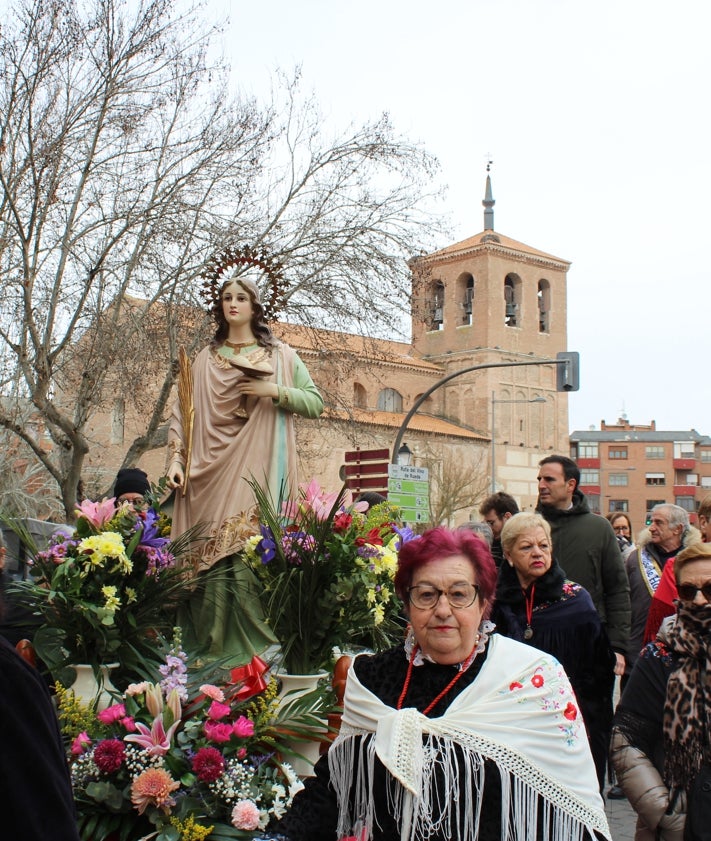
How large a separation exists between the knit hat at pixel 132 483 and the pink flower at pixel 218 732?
146 inches

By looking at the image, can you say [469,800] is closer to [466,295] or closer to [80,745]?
[80,745]

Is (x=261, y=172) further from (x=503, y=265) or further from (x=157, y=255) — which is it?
(x=503, y=265)

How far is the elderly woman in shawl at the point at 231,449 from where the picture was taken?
6.01 metres

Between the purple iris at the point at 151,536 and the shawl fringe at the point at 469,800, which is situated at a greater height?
the purple iris at the point at 151,536

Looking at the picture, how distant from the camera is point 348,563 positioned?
17.2 feet

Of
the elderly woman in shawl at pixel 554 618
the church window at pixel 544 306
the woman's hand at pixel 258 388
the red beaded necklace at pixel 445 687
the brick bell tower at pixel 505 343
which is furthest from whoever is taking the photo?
the church window at pixel 544 306

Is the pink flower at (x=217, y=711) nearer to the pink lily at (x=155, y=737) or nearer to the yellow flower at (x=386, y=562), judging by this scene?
the pink lily at (x=155, y=737)

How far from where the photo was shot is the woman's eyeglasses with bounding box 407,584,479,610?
3137 millimetres

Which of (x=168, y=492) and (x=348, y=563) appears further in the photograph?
(x=168, y=492)

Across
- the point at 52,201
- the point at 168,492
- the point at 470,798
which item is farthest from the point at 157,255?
the point at 470,798

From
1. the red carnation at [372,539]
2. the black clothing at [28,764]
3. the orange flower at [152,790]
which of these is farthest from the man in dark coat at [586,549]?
the black clothing at [28,764]

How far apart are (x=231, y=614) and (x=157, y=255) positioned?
1199 cm

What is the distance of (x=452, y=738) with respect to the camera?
292cm

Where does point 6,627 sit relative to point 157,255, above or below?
below
